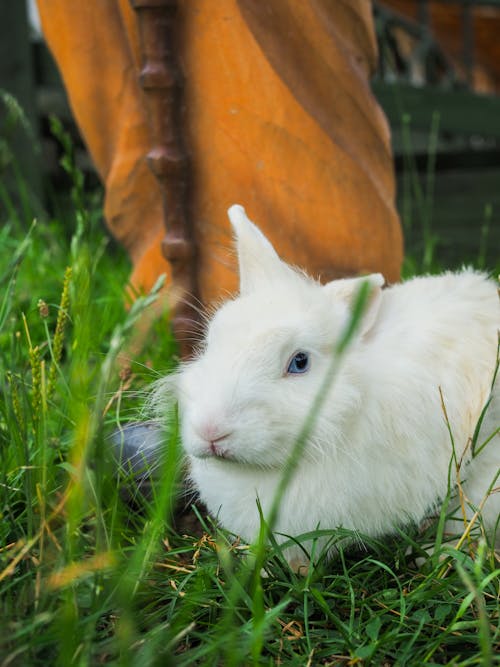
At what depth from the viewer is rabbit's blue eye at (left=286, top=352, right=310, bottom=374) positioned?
5.35 feet

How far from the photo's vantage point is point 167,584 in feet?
5.22

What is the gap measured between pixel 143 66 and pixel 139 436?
107 cm

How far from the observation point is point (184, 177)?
2340mm

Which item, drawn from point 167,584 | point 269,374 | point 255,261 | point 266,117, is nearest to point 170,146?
point 266,117

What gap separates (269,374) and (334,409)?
15 cm

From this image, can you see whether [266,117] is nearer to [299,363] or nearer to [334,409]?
[299,363]

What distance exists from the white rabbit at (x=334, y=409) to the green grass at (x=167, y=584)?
0.30 ft

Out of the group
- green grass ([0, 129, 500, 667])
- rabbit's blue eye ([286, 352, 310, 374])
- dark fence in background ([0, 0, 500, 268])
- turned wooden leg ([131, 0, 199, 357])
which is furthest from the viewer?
dark fence in background ([0, 0, 500, 268])

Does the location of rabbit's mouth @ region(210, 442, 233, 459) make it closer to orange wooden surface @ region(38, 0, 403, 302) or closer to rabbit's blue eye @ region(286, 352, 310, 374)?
rabbit's blue eye @ region(286, 352, 310, 374)

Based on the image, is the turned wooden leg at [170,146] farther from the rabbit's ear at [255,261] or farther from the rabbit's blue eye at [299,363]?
the rabbit's blue eye at [299,363]

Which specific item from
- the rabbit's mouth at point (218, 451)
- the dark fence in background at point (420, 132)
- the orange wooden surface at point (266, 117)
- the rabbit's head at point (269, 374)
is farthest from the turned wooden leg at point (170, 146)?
the dark fence in background at point (420, 132)

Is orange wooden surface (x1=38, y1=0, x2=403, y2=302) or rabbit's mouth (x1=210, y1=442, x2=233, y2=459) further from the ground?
orange wooden surface (x1=38, y1=0, x2=403, y2=302)

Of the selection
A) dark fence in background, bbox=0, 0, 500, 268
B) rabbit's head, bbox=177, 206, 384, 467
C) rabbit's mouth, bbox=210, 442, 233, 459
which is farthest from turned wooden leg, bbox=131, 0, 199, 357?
dark fence in background, bbox=0, 0, 500, 268

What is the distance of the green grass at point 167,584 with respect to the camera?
113 centimetres
